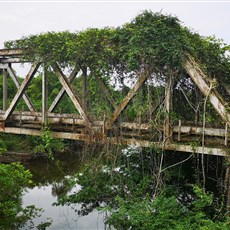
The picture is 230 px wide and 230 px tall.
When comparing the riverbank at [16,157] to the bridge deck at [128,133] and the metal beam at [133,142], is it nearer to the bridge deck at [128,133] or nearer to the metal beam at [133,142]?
the bridge deck at [128,133]

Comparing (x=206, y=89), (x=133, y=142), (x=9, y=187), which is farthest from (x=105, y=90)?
(x=9, y=187)

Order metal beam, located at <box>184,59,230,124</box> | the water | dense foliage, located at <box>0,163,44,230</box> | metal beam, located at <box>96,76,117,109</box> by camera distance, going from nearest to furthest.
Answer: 1. metal beam, located at <box>184,59,230,124</box>
2. dense foliage, located at <box>0,163,44,230</box>
3. metal beam, located at <box>96,76,117,109</box>
4. the water

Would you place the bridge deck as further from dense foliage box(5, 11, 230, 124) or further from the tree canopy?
the tree canopy

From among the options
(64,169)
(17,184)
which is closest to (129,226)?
(17,184)

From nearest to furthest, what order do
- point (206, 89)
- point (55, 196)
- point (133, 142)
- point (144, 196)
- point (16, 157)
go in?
point (206, 89), point (133, 142), point (144, 196), point (55, 196), point (16, 157)

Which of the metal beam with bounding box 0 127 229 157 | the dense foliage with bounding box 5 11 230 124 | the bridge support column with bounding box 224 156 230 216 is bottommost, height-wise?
the bridge support column with bounding box 224 156 230 216

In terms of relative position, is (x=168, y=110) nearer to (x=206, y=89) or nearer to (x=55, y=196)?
(x=206, y=89)

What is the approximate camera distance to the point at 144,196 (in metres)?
9.17

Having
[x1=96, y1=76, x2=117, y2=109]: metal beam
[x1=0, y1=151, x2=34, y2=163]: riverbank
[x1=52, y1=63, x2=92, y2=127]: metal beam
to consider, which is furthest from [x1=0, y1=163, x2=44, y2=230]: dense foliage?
[x1=0, y1=151, x2=34, y2=163]: riverbank

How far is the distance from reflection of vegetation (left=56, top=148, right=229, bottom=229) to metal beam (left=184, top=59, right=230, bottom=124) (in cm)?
166

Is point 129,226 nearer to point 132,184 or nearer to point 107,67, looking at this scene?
point 132,184

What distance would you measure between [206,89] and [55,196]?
824cm

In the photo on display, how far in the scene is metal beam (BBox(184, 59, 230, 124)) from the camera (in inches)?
264

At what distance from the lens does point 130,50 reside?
754 cm
